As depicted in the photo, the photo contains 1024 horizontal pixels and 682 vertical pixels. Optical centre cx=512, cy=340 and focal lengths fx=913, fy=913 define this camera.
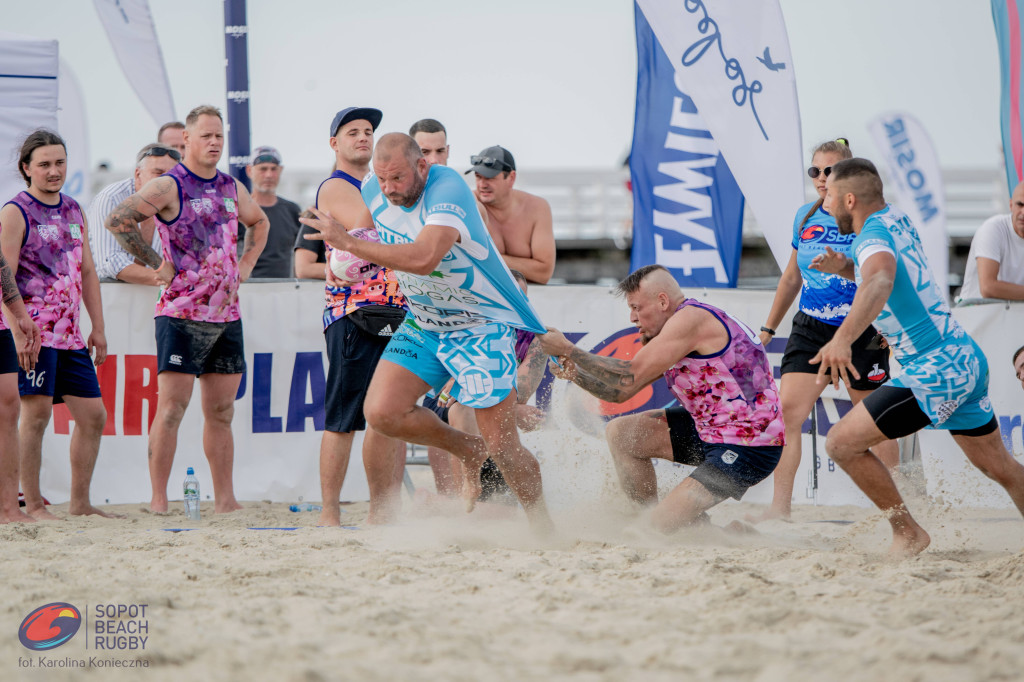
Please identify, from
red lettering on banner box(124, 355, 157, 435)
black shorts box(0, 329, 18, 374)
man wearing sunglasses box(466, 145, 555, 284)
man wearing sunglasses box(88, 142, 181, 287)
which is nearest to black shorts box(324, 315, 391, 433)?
man wearing sunglasses box(466, 145, 555, 284)

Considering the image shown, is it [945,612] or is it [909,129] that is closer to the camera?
[945,612]

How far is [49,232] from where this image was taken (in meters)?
5.04

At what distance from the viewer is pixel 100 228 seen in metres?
6.16

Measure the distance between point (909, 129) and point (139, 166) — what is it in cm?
925

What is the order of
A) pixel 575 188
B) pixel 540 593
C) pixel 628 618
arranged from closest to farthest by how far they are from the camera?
pixel 628 618 < pixel 540 593 < pixel 575 188

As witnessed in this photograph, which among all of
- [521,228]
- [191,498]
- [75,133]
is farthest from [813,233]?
[75,133]

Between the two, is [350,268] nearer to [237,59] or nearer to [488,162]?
[488,162]

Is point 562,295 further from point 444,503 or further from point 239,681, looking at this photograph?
point 239,681

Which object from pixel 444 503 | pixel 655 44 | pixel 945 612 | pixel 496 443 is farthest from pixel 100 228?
pixel 945 612

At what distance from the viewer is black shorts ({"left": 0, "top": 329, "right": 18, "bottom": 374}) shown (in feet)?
15.4

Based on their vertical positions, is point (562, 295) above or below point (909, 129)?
below

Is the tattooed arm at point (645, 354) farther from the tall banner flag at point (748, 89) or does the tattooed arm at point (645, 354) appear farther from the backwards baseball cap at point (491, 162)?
the tall banner flag at point (748, 89)

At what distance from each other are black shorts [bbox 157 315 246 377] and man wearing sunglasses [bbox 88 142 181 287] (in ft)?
2.53

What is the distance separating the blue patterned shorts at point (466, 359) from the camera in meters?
3.99
